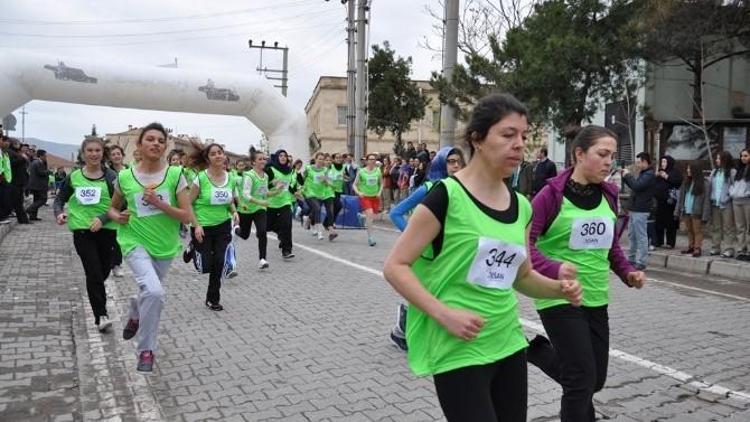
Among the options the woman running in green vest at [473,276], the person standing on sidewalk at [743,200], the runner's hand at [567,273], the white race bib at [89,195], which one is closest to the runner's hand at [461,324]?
the woman running in green vest at [473,276]

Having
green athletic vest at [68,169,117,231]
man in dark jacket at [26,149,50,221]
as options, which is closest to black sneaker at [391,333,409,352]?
green athletic vest at [68,169,117,231]

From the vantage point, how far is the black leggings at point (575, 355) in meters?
3.25

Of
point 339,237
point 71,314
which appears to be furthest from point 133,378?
point 339,237

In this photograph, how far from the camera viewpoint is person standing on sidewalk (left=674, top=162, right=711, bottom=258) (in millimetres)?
12016

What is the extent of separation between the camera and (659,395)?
4691 mm

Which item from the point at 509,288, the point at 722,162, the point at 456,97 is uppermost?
the point at 456,97

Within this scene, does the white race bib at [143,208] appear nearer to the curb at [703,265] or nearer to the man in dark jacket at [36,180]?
the curb at [703,265]

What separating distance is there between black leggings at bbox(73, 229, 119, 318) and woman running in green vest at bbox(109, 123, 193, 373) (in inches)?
40.3

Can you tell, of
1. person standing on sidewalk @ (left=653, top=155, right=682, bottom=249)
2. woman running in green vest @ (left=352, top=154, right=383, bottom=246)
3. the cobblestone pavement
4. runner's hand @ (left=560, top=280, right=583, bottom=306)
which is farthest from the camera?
woman running in green vest @ (left=352, top=154, right=383, bottom=246)

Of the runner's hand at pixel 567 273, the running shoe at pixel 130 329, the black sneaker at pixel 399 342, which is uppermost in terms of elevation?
the runner's hand at pixel 567 273

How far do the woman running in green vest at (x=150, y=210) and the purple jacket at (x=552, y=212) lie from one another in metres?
2.91

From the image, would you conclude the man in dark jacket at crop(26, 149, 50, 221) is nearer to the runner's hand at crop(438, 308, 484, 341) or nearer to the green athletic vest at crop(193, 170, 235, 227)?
the green athletic vest at crop(193, 170, 235, 227)

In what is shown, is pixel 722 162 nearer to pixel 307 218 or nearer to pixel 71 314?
pixel 307 218

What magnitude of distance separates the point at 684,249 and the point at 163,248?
1073cm
